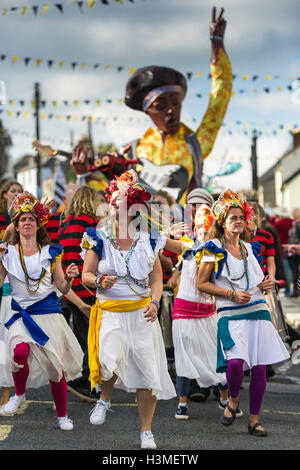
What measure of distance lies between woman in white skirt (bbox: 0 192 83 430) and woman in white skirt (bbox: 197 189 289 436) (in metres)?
1.16

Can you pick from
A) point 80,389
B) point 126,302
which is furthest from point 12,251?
point 80,389

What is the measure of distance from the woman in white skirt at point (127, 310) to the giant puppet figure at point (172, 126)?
7149 millimetres

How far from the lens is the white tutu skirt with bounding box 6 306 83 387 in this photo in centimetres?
616

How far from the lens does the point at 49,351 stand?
6.16m

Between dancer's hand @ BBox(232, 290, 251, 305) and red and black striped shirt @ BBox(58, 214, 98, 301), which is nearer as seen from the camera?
dancer's hand @ BBox(232, 290, 251, 305)

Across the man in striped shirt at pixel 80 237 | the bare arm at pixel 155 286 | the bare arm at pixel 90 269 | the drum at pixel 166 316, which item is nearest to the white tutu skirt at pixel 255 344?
the bare arm at pixel 155 286

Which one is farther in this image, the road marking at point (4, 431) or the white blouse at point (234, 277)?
the white blouse at point (234, 277)

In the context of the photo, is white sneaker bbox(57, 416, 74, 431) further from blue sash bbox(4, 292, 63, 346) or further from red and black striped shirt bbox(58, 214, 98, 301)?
red and black striped shirt bbox(58, 214, 98, 301)

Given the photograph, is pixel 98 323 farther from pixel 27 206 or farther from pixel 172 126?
pixel 172 126

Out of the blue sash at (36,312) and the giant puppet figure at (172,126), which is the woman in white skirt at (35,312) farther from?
the giant puppet figure at (172,126)

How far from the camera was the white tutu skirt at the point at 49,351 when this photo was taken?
6160mm

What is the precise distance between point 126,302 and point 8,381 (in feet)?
4.91

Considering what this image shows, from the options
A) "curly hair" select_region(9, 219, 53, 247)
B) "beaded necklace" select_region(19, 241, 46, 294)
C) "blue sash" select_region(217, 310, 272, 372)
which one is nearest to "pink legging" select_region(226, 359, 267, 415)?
"blue sash" select_region(217, 310, 272, 372)

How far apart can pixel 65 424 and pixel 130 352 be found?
0.96 m
